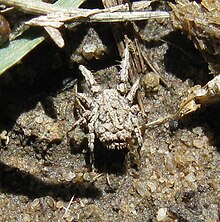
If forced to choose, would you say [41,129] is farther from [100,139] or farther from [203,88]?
[203,88]

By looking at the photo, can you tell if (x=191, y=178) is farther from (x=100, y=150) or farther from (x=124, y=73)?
(x=124, y=73)

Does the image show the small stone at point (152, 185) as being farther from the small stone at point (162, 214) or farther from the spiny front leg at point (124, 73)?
the spiny front leg at point (124, 73)

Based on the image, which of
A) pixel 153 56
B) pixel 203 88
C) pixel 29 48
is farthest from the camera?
pixel 153 56

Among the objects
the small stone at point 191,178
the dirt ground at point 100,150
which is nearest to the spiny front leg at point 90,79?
the dirt ground at point 100,150

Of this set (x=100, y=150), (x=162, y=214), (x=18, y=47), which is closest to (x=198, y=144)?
(x=162, y=214)

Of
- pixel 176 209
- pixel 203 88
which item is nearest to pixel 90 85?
pixel 203 88

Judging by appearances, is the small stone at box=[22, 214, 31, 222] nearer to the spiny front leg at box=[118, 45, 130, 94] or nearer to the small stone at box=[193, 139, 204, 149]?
the spiny front leg at box=[118, 45, 130, 94]
